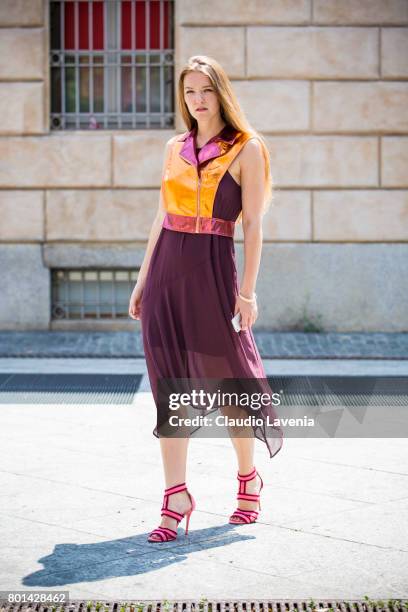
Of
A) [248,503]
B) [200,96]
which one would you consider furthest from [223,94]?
[248,503]

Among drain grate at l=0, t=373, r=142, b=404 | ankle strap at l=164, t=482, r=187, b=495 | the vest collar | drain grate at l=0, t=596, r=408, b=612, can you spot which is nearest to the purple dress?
the vest collar

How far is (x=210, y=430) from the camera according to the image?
7352 millimetres

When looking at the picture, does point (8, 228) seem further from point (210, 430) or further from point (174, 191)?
point (174, 191)

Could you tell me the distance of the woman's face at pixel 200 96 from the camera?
194 inches

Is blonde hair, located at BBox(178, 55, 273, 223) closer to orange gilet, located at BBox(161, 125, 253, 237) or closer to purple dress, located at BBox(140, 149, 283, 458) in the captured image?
orange gilet, located at BBox(161, 125, 253, 237)

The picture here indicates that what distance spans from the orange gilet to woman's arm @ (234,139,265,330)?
0.06m

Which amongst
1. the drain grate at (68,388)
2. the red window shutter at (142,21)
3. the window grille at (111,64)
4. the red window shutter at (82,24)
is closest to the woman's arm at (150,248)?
the drain grate at (68,388)

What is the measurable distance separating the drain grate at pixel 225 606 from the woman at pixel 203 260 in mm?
970

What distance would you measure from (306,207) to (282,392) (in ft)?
12.4

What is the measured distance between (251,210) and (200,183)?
25 cm

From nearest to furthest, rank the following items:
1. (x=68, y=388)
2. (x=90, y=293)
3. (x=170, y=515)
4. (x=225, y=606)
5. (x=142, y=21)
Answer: (x=225, y=606), (x=170, y=515), (x=68, y=388), (x=142, y=21), (x=90, y=293)

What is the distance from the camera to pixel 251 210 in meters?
4.99

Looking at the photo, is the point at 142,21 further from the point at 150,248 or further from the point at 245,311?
the point at 245,311

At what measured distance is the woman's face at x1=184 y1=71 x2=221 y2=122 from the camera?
493 cm
